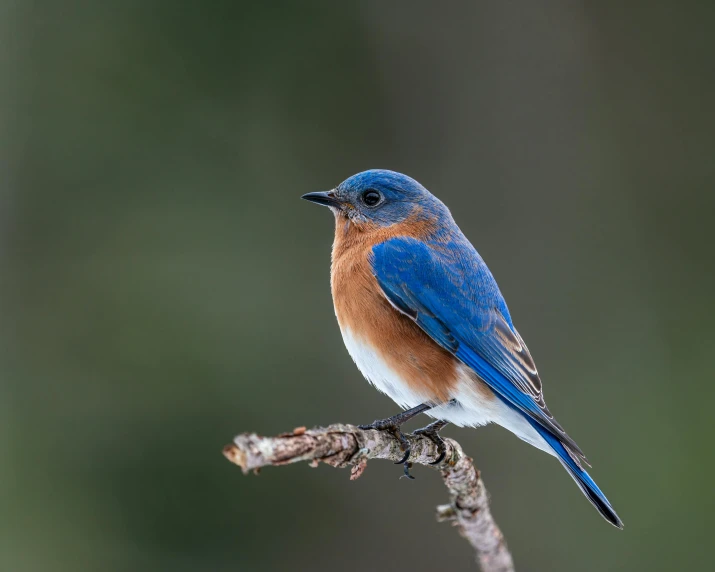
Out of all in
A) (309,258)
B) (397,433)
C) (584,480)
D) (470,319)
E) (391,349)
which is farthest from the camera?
(309,258)

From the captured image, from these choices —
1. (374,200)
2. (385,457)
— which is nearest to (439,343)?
(385,457)

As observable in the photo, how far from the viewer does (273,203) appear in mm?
7215

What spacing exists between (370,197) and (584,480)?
185 cm

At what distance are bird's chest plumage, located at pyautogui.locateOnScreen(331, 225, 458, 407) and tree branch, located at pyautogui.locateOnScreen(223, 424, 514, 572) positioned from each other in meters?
0.31


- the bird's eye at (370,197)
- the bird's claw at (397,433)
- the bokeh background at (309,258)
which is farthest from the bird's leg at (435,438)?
the bokeh background at (309,258)

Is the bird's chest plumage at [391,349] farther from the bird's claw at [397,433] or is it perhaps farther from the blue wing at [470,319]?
the bird's claw at [397,433]

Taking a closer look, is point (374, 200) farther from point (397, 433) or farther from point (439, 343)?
point (397, 433)

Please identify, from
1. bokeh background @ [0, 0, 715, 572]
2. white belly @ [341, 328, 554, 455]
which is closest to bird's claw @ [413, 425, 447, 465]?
white belly @ [341, 328, 554, 455]

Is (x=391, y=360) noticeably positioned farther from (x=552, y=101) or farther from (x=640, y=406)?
(x=552, y=101)

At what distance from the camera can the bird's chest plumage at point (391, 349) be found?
370cm

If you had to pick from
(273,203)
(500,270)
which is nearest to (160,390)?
(273,203)

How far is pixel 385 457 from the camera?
320cm

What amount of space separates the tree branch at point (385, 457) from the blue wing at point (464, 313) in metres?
0.42

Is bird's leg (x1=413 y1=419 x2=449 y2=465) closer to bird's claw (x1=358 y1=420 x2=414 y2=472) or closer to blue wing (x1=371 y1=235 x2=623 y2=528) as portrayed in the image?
bird's claw (x1=358 y1=420 x2=414 y2=472)
